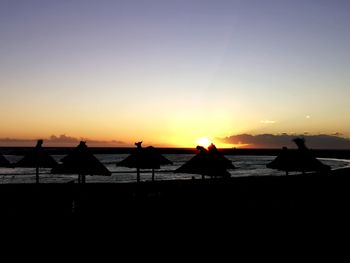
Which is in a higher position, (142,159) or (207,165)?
(142,159)

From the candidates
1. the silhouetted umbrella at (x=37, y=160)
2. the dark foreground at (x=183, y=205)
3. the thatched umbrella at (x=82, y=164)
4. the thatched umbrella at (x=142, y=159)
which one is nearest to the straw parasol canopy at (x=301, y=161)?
the dark foreground at (x=183, y=205)

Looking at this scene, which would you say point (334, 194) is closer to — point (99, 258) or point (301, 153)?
point (301, 153)

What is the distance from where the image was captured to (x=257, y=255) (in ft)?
35.7

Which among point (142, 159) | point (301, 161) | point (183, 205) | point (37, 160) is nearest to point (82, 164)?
point (183, 205)

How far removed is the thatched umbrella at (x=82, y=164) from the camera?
15352 mm

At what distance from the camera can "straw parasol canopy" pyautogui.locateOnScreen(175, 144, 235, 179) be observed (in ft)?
50.7

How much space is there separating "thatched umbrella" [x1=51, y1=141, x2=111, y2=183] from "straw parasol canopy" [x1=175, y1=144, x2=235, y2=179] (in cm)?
293

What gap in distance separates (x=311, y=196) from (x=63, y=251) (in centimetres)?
1013

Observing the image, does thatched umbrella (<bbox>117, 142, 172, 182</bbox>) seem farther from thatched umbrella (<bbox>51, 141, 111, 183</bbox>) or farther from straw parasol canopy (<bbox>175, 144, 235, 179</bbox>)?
straw parasol canopy (<bbox>175, 144, 235, 179</bbox>)

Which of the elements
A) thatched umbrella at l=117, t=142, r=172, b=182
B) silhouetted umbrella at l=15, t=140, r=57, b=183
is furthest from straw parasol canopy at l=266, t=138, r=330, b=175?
silhouetted umbrella at l=15, t=140, r=57, b=183

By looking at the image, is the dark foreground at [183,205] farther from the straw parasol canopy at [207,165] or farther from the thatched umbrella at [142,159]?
the thatched umbrella at [142,159]

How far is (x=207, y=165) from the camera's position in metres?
15.5

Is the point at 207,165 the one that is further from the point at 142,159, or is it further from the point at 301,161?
the point at 142,159

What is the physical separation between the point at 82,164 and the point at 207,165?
472 cm
